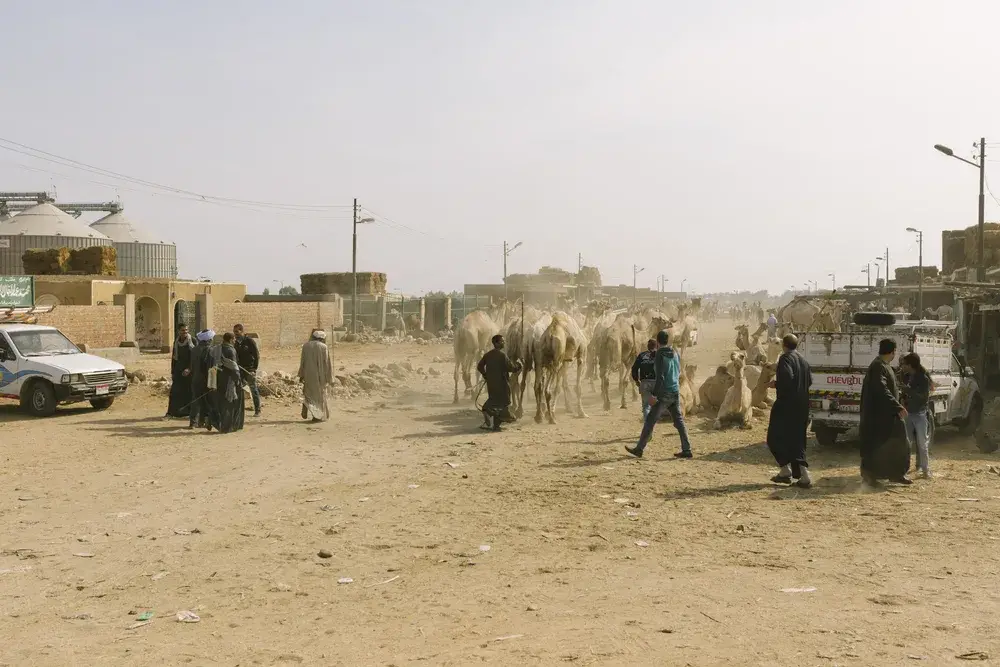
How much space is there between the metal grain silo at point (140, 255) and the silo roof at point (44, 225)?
2.36m

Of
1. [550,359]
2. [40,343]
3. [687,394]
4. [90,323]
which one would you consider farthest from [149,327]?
[687,394]

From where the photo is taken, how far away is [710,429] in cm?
1540

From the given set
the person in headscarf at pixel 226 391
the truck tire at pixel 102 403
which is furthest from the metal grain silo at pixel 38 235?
the person in headscarf at pixel 226 391

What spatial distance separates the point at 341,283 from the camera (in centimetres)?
5153

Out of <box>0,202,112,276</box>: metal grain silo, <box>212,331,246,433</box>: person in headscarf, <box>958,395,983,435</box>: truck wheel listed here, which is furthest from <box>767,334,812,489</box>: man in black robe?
<box>0,202,112,276</box>: metal grain silo

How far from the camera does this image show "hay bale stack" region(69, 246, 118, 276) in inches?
1459

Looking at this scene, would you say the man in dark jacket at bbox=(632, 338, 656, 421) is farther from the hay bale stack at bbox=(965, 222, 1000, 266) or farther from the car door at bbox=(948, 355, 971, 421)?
the hay bale stack at bbox=(965, 222, 1000, 266)

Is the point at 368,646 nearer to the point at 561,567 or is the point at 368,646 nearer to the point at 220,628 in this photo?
the point at 220,628

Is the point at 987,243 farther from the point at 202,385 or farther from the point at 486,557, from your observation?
the point at 486,557

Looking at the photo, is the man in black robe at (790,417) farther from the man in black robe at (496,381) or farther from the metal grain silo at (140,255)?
the metal grain silo at (140,255)

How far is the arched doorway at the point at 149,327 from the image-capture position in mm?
33250

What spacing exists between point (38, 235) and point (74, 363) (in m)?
35.8

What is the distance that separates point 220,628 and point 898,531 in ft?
19.7

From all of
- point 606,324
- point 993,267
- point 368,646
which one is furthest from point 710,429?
point 993,267
